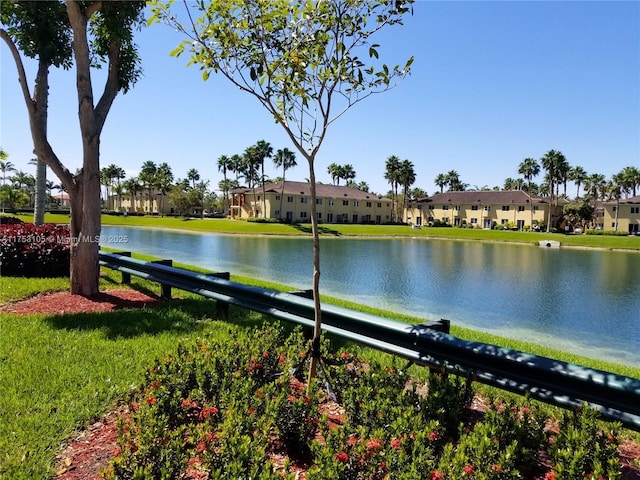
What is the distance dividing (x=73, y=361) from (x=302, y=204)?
74.2 metres

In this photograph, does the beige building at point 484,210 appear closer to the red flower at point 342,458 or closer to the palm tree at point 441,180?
the palm tree at point 441,180

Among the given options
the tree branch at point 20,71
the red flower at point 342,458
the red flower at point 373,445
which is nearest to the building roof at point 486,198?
the tree branch at point 20,71

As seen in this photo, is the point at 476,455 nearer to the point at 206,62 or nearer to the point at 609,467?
the point at 609,467

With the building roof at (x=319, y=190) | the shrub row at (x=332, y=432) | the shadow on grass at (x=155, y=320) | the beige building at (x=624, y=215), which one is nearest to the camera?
the shrub row at (x=332, y=432)

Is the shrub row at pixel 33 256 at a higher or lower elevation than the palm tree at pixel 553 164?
lower

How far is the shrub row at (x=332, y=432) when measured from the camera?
8.71 feet

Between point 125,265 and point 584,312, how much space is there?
14.6m

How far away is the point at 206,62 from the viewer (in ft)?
13.9

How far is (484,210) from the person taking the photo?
8219cm

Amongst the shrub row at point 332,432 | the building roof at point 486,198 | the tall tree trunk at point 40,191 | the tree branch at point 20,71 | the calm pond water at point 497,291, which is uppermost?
the building roof at point 486,198

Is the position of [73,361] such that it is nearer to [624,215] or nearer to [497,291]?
[497,291]

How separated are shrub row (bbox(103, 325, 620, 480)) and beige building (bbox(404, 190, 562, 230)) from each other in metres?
80.2

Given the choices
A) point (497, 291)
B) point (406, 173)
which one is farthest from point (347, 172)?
point (497, 291)

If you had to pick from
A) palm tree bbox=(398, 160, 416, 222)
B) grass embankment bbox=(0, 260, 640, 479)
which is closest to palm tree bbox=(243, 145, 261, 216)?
palm tree bbox=(398, 160, 416, 222)
